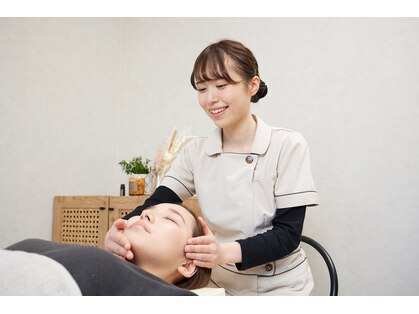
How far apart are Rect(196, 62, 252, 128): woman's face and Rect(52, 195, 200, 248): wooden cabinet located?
1.19m

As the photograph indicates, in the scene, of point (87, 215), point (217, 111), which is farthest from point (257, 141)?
point (87, 215)

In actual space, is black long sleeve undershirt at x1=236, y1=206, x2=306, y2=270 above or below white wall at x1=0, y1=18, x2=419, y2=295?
below

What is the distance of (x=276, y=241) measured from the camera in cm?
130

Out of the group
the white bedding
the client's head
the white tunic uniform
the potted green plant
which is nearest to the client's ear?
the client's head

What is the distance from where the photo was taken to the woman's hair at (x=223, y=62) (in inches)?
55.8

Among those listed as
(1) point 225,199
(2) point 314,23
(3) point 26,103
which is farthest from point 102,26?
(1) point 225,199

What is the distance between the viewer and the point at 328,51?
2.51 m

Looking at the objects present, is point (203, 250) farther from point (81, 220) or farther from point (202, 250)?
point (81, 220)

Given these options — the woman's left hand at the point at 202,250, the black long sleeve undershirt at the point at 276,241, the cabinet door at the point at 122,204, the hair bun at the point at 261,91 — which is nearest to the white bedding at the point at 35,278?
the woman's left hand at the point at 202,250

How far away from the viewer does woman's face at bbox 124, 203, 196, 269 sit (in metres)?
1.14

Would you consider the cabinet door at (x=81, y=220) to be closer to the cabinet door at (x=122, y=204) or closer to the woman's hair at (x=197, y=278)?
the cabinet door at (x=122, y=204)

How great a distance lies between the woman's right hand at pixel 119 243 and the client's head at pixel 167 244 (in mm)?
18

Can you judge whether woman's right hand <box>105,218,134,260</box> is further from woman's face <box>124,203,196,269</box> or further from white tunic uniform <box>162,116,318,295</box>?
white tunic uniform <box>162,116,318,295</box>

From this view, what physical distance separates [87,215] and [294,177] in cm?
165
